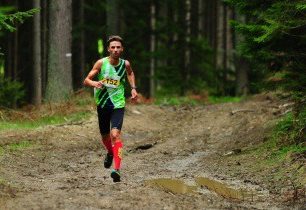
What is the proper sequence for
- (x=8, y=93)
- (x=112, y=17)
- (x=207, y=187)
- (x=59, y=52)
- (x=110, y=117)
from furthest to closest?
(x=112, y=17) < (x=8, y=93) < (x=59, y=52) < (x=110, y=117) < (x=207, y=187)

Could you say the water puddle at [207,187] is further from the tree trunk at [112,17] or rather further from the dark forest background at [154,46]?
the tree trunk at [112,17]

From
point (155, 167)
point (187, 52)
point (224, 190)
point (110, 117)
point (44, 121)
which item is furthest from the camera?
point (187, 52)

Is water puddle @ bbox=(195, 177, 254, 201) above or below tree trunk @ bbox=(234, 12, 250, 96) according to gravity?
below

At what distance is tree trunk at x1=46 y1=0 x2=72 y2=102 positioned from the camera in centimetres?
1827

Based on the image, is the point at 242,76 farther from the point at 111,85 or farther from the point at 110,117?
the point at 111,85

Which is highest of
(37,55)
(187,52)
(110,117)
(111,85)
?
(187,52)

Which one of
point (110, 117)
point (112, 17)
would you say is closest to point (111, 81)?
point (110, 117)

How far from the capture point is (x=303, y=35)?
10.9m

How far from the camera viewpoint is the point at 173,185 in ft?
30.5

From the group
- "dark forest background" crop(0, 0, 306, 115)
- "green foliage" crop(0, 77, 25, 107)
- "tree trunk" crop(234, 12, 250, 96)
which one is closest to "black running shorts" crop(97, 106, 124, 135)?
"dark forest background" crop(0, 0, 306, 115)

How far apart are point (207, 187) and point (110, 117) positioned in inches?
79.5

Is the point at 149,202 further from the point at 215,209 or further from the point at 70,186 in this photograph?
the point at 70,186

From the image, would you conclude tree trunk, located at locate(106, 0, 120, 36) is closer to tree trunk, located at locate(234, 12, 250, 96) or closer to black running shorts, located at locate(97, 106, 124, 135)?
tree trunk, located at locate(234, 12, 250, 96)

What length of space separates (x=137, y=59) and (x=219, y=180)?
20147 millimetres
